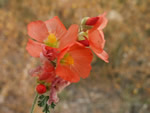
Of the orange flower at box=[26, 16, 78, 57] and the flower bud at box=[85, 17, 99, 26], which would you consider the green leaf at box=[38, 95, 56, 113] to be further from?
the flower bud at box=[85, 17, 99, 26]

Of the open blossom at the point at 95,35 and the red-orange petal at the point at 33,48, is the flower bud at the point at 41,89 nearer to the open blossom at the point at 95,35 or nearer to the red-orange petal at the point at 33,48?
the red-orange petal at the point at 33,48

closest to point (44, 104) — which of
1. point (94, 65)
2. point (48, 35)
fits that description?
point (48, 35)

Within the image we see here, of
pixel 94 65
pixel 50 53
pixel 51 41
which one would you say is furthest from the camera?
pixel 94 65

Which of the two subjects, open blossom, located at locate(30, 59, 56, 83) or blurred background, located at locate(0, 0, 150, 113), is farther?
blurred background, located at locate(0, 0, 150, 113)

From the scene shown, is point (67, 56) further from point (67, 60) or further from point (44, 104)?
point (44, 104)

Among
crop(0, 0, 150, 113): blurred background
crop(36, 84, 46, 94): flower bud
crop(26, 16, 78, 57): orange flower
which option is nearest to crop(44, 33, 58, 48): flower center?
crop(26, 16, 78, 57): orange flower

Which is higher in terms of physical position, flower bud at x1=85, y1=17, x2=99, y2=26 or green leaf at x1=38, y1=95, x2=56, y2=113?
flower bud at x1=85, y1=17, x2=99, y2=26
